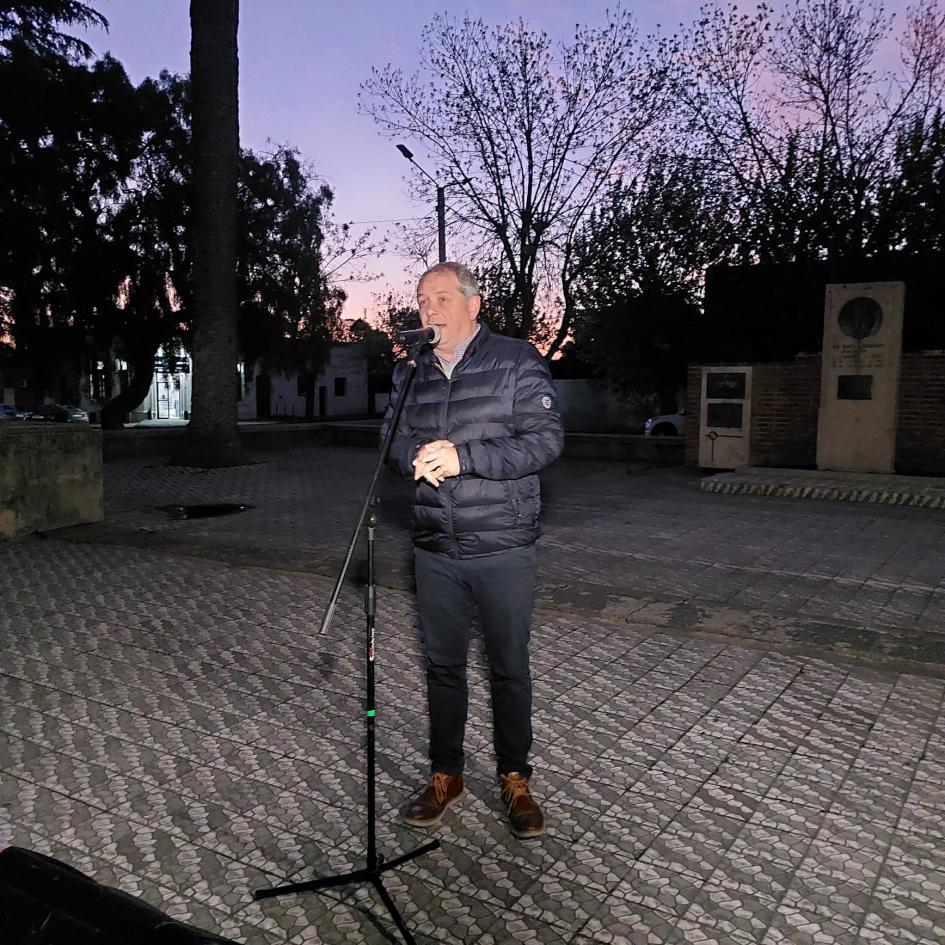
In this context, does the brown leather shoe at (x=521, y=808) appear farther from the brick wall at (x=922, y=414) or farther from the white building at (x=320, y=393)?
the white building at (x=320, y=393)

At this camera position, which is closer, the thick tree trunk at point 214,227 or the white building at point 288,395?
the thick tree trunk at point 214,227

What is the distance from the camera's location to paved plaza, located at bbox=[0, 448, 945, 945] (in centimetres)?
265

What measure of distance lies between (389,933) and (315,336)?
94.7 feet

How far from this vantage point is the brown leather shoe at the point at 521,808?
3000 mm

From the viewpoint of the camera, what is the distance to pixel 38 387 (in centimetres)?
2152

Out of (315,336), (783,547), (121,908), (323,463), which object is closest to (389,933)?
(121,908)

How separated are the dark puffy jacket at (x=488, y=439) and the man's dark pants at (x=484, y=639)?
0.08m

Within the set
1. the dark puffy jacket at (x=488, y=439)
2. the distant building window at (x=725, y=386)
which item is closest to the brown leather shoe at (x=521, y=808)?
the dark puffy jacket at (x=488, y=439)

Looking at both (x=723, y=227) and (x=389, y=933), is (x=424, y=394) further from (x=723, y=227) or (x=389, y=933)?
(x=723, y=227)

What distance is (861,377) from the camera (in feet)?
43.8

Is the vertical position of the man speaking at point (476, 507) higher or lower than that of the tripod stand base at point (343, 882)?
higher

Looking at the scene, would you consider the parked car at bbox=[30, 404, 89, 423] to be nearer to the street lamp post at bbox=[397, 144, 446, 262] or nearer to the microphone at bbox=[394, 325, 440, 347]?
the street lamp post at bbox=[397, 144, 446, 262]

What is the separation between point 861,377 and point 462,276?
12.0m

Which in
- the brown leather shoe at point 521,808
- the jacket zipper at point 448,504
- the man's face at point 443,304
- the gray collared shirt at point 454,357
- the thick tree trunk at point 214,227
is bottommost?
the brown leather shoe at point 521,808
